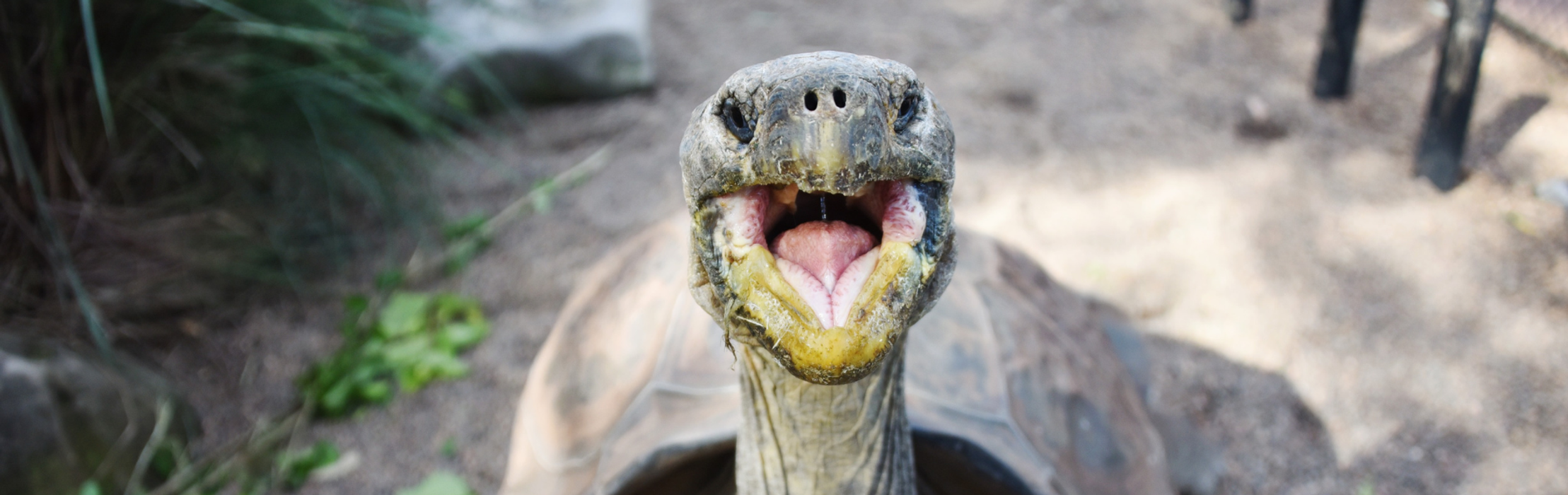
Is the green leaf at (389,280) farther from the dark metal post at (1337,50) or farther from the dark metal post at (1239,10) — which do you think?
the dark metal post at (1239,10)

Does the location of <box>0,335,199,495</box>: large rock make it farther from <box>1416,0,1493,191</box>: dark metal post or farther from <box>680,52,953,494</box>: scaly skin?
<box>1416,0,1493,191</box>: dark metal post

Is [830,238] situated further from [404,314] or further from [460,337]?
[404,314]

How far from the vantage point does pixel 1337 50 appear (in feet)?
10.1

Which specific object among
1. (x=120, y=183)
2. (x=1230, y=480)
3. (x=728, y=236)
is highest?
(x=728, y=236)

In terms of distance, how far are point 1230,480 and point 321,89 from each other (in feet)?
7.98

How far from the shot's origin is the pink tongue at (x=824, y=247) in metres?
0.84

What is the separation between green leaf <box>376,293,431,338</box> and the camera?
8.32ft

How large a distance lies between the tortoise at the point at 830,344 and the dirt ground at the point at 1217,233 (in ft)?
1.30

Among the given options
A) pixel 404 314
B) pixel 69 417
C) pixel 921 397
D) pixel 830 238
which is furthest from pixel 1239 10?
pixel 69 417

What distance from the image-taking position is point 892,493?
1.11 metres

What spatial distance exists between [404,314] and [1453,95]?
2.87 m

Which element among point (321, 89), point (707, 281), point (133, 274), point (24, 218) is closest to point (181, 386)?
point (133, 274)

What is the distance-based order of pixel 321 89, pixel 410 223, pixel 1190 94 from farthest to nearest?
pixel 1190 94 → pixel 410 223 → pixel 321 89

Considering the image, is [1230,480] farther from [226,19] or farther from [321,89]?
[226,19]
